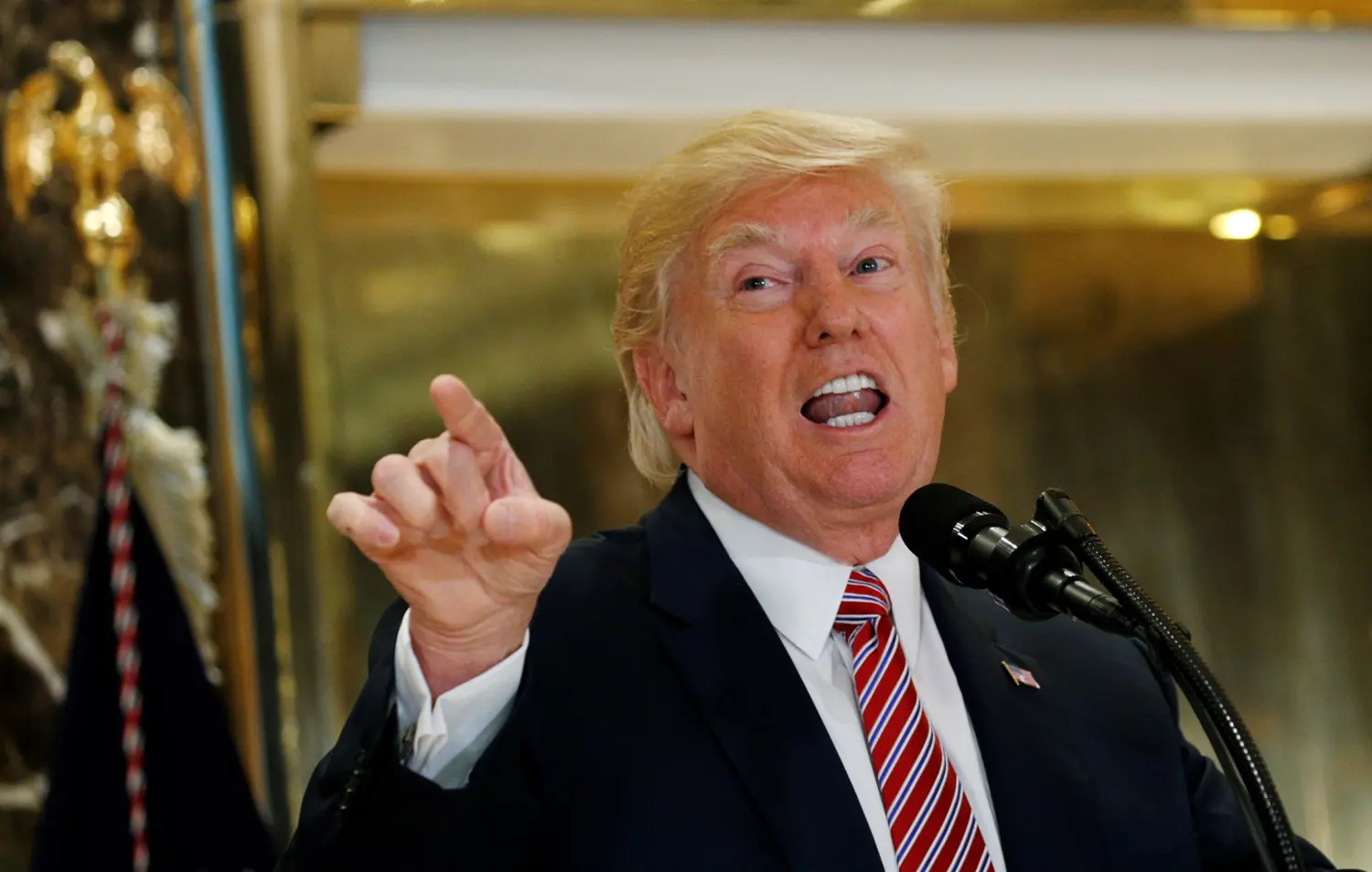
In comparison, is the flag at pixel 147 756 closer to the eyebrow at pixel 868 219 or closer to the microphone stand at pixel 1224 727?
the eyebrow at pixel 868 219

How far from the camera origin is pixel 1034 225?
3.91 meters

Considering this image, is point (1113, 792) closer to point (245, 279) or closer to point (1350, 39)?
point (245, 279)

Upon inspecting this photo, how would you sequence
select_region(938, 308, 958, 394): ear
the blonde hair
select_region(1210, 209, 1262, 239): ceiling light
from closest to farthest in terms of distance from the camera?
the blonde hair < select_region(938, 308, 958, 394): ear < select_region(1210, 209, 1262, 239): ceiling light

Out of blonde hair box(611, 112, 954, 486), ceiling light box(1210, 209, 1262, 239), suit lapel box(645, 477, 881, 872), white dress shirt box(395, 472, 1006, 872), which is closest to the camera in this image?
suit lapel box(645, 477, 881, 872)

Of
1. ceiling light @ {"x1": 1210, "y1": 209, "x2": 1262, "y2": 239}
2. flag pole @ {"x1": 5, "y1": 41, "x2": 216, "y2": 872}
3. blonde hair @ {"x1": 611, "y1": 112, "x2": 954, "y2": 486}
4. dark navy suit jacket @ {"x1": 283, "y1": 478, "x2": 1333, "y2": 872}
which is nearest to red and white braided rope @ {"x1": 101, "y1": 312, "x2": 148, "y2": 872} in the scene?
flag pole @ {"x1": 5, "y1": 41, "x2": 216, "y2": 872}

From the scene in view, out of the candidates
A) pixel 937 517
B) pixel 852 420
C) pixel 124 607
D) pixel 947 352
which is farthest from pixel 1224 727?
pixel 124 607

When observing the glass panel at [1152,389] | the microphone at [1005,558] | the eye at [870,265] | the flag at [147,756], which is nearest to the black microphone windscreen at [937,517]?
the microphone at [1005,558]

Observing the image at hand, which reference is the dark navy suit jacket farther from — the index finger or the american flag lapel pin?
the index finger

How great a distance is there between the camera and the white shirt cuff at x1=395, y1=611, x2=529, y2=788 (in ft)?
4.62

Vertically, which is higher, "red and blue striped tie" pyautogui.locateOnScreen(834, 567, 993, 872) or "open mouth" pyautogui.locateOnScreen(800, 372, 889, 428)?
"open mouth" pyautogui.locateOnScreen(800, 372, 889, 428)

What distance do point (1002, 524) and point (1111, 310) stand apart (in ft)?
8.98

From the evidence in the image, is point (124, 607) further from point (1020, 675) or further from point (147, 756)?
point (1020, 675)

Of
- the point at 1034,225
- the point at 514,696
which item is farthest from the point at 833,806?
the point at 1034,225

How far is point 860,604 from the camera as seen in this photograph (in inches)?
71.0
